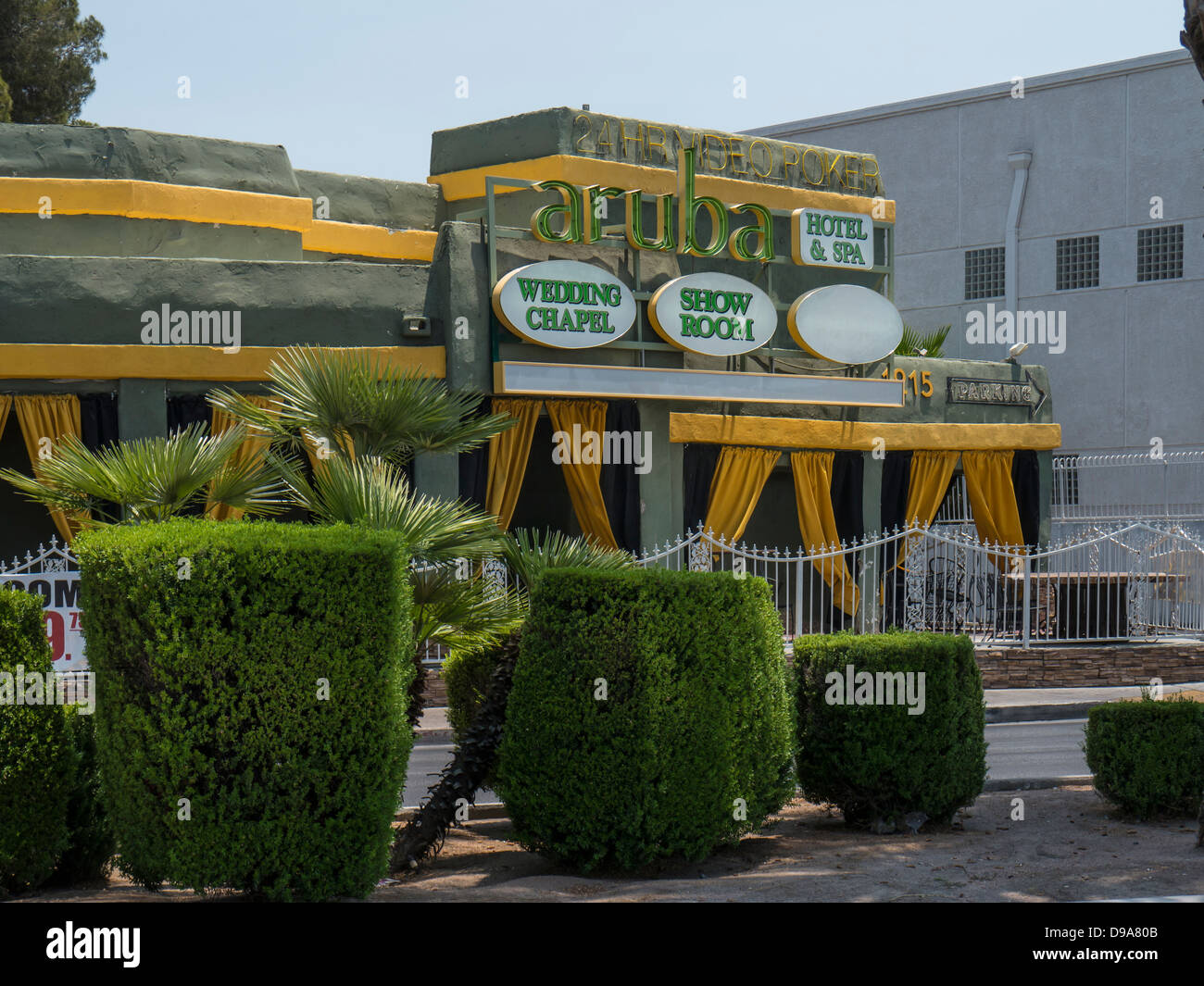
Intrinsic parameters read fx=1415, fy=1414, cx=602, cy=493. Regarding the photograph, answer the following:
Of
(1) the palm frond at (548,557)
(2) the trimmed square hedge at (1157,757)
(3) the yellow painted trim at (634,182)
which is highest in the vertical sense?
(3) the yellow painted trim at (634,182)

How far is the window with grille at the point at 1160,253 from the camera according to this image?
31.1 metres

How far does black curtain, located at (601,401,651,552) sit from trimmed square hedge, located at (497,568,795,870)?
1149 centimetres

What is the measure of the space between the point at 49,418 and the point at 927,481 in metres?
13.2

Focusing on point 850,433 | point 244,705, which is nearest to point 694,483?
point 850,433

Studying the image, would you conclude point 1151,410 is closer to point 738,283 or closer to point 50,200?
point 738,283

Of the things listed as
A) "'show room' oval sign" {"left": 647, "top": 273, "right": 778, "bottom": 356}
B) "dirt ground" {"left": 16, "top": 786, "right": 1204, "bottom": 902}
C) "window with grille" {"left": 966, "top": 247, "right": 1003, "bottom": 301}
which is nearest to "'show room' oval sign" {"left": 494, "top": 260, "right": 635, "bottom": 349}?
"'show room' oval sign" {"left": 647, "top": 273, "right": 778, "bottom": 356}

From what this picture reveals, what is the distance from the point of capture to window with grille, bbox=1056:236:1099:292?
1265 inches

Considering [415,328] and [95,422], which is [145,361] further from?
[415,328]

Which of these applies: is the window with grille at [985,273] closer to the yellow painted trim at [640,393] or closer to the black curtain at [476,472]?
the yellow painted trim at [640,393]

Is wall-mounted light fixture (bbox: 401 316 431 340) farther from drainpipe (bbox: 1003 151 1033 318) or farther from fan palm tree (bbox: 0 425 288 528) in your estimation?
drainpipe (bbox: 1003 151 1033 318)

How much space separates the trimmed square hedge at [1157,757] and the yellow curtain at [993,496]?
14.4 metres

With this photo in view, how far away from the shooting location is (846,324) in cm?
2133

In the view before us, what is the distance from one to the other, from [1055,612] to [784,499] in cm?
670

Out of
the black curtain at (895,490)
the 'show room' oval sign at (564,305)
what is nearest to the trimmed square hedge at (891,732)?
the 'show room' oval sign at (564,305)
